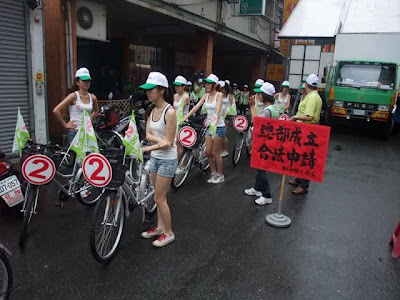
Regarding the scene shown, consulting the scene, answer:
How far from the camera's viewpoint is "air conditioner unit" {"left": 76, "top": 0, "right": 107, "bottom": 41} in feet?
27.8

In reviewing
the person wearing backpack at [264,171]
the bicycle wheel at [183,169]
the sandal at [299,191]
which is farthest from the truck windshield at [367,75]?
the bicycle wheel at [183,169]

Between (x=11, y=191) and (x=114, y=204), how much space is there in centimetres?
135

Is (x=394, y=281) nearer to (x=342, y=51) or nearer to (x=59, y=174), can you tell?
(x=59, y=174)

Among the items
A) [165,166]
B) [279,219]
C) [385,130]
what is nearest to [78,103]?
[165,166]

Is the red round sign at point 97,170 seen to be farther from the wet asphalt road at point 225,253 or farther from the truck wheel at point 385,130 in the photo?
the truck wheel at point 385,130

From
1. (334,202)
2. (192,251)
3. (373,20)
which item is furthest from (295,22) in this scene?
(192,251)

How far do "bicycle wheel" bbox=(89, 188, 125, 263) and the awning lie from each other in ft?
44.7

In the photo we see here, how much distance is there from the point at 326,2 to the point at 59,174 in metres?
16.6

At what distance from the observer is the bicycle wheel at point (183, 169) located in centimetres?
559

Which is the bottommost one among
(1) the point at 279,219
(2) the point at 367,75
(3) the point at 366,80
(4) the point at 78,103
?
(1) the point at 279,219

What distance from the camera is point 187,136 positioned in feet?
17.9

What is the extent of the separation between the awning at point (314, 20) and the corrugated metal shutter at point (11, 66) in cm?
1186

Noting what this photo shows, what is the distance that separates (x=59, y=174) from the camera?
161 inches

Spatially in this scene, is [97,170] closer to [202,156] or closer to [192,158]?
[192,158]
